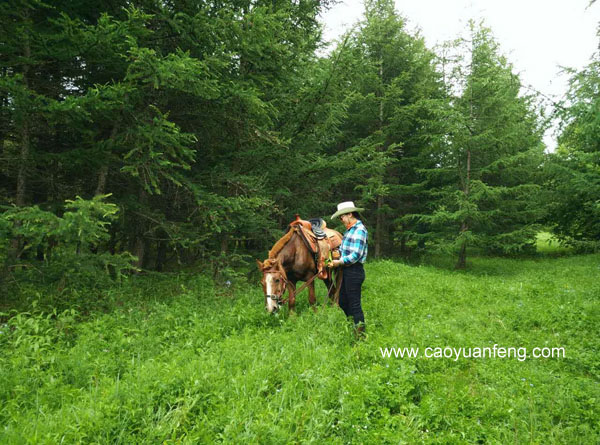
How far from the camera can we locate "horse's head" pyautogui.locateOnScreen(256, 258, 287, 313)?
5496 millimetres

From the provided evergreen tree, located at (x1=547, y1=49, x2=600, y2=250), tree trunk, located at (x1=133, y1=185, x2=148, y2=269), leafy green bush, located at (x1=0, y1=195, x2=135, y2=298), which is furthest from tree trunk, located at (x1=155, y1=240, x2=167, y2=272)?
evergreen tree, located at (x1=547, y1=49, x2=600, y2=250)

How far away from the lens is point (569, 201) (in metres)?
17.6

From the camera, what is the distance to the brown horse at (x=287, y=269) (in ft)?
18.2

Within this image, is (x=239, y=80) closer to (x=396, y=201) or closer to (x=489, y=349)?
(x=489, y=349)

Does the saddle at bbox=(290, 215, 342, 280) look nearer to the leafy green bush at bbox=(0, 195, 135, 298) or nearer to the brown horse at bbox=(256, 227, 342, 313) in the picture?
the brown horse at bbox=(256, 227, 342, 313)

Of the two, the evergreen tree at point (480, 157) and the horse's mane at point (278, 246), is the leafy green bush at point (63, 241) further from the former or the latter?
the evergreen tree at point (480, 157)

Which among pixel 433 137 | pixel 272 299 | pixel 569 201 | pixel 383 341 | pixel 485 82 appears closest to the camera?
pixel 383 341

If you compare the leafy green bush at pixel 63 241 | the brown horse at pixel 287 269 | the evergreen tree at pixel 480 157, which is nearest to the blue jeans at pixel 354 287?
the brown horse at pixel 287 269

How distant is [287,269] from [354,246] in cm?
187

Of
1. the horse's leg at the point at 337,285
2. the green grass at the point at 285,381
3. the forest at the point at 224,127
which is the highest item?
the forest at the point at 224,127

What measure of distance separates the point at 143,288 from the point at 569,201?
72.8 feet

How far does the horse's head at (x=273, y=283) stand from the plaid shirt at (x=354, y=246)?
1.28 meters

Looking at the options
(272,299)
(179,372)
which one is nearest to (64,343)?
(179,372)

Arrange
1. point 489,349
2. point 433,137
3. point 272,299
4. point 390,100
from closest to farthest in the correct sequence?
point 489,349 < point 272,299 < point 433,137 < point 390,100
